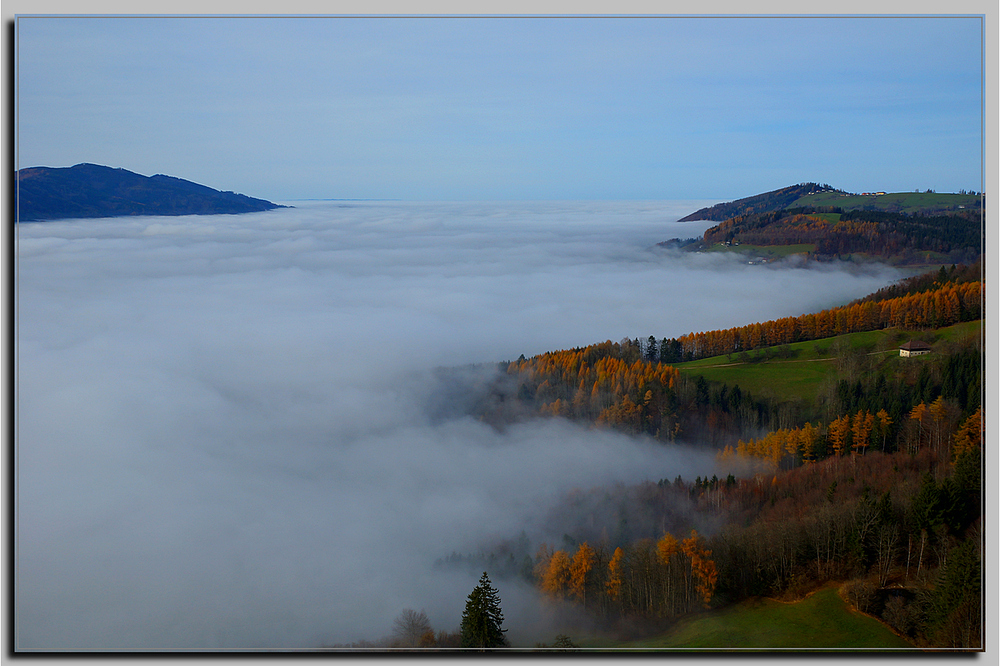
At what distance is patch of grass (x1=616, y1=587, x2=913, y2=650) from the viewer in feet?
27.0

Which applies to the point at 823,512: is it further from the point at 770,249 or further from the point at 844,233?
the point at 770,249

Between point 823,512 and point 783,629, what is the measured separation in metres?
2.57

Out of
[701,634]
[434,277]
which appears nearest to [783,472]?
[701,634]

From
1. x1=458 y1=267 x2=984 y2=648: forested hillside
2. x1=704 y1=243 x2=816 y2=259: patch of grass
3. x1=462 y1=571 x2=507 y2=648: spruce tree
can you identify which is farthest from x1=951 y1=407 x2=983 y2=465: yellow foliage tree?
x1=704 y1=243 x2=816 y2=259: patch of grass

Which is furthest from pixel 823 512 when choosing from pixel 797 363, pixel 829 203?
pixel 829 203

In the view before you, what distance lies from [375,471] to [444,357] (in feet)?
24.4

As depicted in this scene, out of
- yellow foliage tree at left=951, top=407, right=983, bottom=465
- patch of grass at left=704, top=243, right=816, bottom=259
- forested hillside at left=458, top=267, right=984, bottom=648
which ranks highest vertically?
patch of grass at left=704, top=243, right=816, bottom=259

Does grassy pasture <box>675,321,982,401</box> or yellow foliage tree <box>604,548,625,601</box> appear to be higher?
grassy pasture <box>675,321,982,401</box>

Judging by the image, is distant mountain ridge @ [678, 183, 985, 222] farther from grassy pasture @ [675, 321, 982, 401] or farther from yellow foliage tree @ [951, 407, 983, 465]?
yellow foliage tree @ [951, 407, 983, 465]

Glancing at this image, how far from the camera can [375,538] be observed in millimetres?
11430

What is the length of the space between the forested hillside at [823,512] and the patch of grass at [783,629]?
0.20 m

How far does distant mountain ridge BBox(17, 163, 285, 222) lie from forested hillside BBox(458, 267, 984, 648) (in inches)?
356

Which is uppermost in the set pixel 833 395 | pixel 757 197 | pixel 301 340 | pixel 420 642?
pixel 757 197

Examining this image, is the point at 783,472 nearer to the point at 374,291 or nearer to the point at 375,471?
the point at 375,471
